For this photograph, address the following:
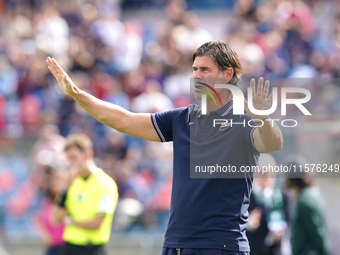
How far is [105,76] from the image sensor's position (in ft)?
37.3

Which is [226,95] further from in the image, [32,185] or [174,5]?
[174,5]

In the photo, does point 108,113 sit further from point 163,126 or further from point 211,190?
point 211,190

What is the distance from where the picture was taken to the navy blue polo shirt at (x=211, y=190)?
3314 mm

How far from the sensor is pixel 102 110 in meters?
3.72

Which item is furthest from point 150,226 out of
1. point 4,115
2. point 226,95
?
point 226,95

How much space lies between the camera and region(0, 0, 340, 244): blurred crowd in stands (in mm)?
8844

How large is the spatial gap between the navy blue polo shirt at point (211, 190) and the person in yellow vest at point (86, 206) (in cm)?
244

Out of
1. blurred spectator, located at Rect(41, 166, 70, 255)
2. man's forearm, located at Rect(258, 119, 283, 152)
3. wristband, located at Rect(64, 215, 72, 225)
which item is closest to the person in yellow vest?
wristband, located at Rect(64, 215, 72, 225)

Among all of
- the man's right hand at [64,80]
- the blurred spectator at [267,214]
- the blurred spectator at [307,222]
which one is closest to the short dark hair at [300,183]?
the blurred spectator at [307,222]

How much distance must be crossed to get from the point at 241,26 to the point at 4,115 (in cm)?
571

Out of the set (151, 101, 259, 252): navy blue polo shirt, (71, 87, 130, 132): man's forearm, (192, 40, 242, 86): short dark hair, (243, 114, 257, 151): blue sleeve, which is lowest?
(151, 101, 259, 252): navy blue polo shirt

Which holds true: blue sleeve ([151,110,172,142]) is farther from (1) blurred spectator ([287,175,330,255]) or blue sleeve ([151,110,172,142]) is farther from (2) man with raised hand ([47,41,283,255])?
(1) blurred spectator ([287,175,330,255])

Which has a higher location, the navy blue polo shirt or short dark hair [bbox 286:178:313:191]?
short dark hair [bbox 286:178:313:191]

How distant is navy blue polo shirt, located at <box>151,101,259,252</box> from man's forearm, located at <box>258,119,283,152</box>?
0.14 m
